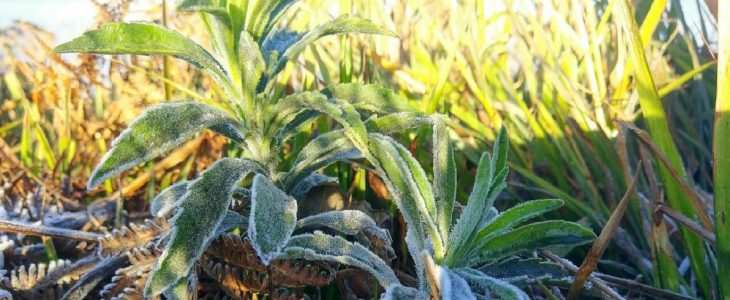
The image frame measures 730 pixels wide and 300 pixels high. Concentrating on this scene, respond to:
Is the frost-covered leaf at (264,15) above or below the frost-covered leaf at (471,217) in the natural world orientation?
above

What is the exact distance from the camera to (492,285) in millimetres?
901

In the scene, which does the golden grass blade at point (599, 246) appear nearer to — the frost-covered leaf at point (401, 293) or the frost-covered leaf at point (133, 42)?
the frost-covered leaf at point (401, 293)

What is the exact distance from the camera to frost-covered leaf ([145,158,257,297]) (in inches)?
37.1

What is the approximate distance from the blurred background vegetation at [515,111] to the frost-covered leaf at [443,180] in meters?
0.38

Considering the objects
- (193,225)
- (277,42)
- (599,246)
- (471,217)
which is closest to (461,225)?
(471,217)

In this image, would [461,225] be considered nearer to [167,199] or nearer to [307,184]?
[307,184]

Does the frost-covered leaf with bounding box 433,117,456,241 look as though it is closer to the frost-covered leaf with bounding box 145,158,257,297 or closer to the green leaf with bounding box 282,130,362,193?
the green leaf with bounding box 282,130,362,193

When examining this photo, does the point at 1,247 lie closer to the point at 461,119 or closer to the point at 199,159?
the point at 199,159

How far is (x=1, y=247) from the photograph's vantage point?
132 centimetres

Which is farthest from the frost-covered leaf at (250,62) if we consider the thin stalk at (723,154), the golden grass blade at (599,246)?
the thin stalk at (723,154)

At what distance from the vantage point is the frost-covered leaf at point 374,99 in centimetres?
115

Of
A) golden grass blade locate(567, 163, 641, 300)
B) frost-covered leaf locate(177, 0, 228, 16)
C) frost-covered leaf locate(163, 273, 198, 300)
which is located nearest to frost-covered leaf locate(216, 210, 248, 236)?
frost-covered leaf locate(163, 273, 198, 300)

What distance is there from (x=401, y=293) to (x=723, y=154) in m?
0.58

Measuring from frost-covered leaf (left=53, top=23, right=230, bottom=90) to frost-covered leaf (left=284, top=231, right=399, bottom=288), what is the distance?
0.34 m
